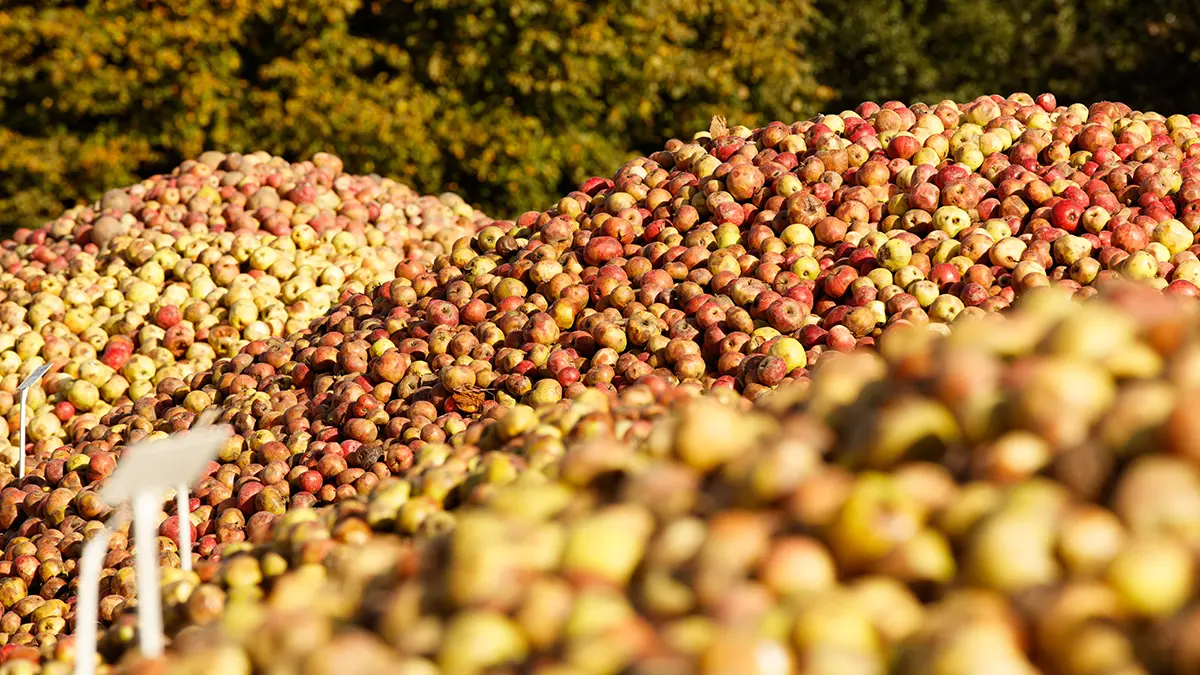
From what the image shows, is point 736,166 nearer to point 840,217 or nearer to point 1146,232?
point 840,217

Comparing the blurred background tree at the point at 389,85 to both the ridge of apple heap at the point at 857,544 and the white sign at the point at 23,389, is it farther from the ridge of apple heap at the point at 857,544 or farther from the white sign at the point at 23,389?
the ridge of apple heap at the point at 857,544

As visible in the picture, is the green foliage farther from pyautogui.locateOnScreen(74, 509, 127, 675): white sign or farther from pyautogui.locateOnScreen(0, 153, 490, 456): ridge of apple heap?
pyautogui.locateOnScreen(74, 509, 127, 675): white sign

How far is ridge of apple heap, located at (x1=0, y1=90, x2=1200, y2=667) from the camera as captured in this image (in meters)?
4.12

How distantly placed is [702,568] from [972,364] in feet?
1.81

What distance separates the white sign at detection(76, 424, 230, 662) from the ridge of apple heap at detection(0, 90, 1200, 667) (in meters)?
1.69

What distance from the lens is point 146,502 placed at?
6.79 ft

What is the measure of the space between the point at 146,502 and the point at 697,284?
2712 mm

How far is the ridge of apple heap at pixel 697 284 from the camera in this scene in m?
4.12

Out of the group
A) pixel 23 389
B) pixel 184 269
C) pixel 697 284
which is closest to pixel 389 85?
pixel 184 269

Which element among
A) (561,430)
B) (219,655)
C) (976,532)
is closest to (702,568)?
(976,532)

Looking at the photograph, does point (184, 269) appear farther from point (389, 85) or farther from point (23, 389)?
point (389, 85)

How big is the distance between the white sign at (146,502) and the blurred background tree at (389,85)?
1082 cm

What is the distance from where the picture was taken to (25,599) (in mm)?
4074

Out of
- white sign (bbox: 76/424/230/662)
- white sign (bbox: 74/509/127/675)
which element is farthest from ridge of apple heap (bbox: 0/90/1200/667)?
white sign (bbox: 74/509/127/675)
